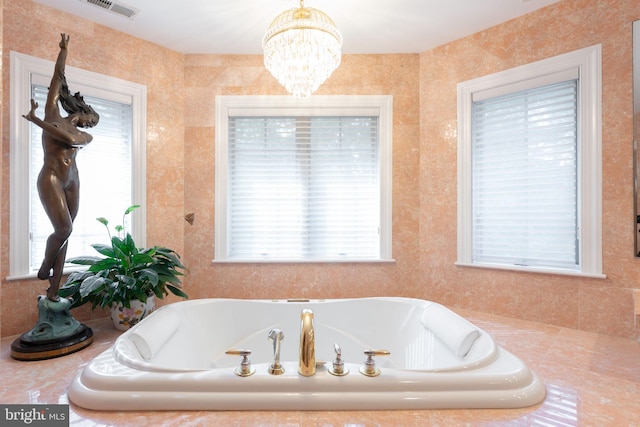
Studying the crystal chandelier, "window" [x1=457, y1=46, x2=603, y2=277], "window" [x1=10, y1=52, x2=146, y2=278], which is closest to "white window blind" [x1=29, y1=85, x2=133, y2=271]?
"window" [x1=10, y1=52, x2=146, y2=278]

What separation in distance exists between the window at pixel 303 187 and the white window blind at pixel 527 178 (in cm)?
71

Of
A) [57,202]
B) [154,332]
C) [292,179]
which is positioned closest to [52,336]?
[154,332]

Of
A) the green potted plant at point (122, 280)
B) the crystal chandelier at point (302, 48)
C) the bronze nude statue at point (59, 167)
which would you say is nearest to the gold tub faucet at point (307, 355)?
the green potted plant at point (122, 280)

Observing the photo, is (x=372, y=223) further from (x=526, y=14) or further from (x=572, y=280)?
(x=526, y=14)

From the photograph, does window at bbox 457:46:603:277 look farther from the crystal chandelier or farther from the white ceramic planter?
the white ceramic planter

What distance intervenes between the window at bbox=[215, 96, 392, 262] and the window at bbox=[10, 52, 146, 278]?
63 centimetres

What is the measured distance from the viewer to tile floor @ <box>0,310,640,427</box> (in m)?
0.96

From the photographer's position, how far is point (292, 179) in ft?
7.93

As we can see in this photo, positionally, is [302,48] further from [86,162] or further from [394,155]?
[86,162]

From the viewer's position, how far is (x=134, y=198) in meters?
2.17

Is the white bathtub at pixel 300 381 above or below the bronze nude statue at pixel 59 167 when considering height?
below

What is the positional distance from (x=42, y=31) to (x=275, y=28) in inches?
55.0

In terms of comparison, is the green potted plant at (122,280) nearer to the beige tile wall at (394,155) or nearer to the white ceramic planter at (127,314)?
the white ceramic planter at (127,314)

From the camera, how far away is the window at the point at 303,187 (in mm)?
2410
